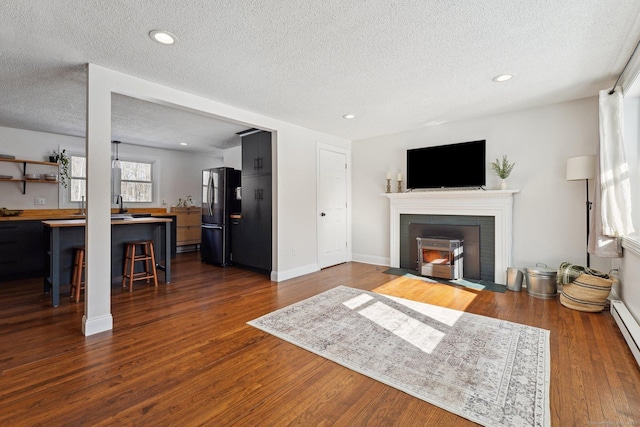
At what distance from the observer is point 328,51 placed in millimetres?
2432

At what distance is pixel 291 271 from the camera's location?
4.52m

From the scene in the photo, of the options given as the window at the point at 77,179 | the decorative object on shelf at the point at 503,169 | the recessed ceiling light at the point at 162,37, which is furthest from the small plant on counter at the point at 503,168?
the window at the point at 77,179

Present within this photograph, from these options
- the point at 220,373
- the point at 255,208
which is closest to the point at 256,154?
the point at 255,208

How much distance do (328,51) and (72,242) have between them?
12.5 feet

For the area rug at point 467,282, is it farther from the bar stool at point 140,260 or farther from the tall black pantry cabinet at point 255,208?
the bar stool at point 140,260

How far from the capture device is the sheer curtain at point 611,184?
285 centimetres

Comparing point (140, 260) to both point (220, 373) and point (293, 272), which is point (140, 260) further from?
point (220, 373)

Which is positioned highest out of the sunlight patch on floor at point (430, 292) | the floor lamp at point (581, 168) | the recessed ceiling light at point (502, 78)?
the recessed ceiling light at point (502, 78)

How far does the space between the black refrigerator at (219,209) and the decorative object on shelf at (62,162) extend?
2.47 m

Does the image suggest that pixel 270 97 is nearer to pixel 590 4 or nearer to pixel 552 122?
pixel 590 4

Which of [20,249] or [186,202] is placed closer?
[20,249]

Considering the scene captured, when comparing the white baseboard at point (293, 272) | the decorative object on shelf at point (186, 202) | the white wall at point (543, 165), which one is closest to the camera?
the white wall at point (543, 165)

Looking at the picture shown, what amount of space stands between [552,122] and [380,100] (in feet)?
7.27

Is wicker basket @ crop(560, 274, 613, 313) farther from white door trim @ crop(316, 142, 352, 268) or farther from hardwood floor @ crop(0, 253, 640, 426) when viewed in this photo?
white door trim @ crop(316, 142, 352, 268)
